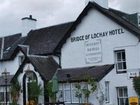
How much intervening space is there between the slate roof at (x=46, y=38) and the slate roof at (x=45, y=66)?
3.50ft

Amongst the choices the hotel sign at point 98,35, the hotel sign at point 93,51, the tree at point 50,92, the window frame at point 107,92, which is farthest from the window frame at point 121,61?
the tree at point 50,92

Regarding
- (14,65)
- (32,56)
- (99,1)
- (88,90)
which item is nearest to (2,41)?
(14,65)

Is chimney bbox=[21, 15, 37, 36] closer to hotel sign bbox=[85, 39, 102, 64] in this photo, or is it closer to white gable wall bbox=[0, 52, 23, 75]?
white gable wall bbox=[0, 52, 23, 75]

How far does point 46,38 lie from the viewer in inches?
1506

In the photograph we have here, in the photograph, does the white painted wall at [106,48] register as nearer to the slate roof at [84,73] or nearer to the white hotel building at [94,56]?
the white hotel building at [94,56]

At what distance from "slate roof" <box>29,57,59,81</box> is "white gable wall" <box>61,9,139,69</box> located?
1.00m

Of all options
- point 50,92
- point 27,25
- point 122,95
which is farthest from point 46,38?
point 122,95

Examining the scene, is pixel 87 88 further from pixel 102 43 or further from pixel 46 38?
pixel 46 38

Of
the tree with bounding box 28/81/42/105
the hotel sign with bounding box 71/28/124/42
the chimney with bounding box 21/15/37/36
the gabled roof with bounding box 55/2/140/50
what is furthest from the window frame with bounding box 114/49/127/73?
the chimney with bounding box 21/15/37/36

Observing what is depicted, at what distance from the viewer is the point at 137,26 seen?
3056 centimetres

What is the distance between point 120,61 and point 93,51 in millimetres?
2820

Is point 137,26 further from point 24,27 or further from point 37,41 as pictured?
point 24,27

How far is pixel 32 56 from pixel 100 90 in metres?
8.40

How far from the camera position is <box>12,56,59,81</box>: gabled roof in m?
32.4
